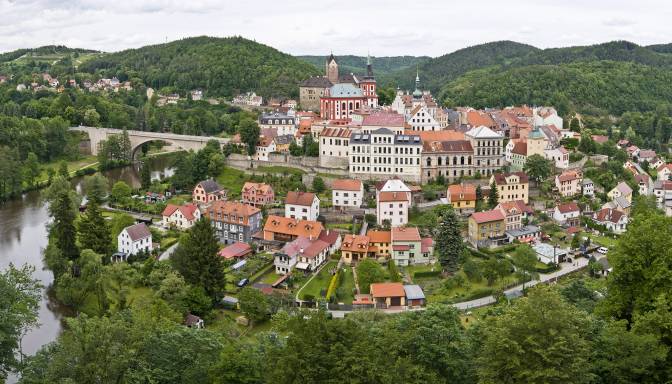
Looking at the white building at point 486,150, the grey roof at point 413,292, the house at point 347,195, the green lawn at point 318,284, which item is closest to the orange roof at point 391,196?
the house at point 347,195

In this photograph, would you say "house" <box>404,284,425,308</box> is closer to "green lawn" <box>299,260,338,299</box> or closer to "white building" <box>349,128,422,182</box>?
"green lawn" <box>299,260,338,299</box>

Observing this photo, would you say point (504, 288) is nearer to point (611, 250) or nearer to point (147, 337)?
point (611, 250)

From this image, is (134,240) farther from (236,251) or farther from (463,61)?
(463,61)

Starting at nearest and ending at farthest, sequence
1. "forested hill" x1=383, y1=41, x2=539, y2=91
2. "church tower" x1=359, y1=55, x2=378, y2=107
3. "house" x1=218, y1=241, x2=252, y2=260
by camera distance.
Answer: "house" x1=218, y1=241, x2=252, y2=260
"church tower" x1=359, y1=55, x2=378, y2=107
"forested hill" x1=383, y1=41, x2=539, y2=91

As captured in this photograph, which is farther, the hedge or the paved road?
the hedge

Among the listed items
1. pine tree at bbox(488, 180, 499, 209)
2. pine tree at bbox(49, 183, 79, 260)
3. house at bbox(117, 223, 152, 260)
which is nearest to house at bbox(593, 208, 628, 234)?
pine tree at bbox(488, 180, 499, 209)

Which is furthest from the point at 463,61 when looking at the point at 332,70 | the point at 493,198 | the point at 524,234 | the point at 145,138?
the point at 524,234
